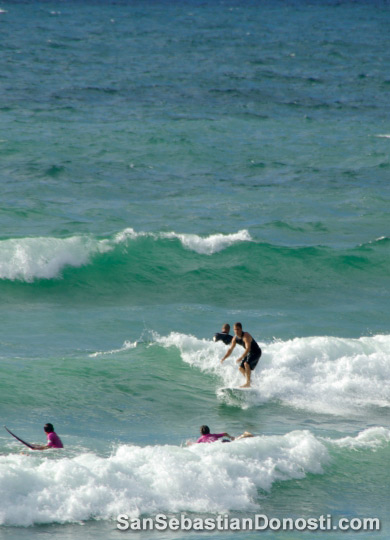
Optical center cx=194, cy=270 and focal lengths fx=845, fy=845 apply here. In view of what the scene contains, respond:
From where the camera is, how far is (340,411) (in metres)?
14.9

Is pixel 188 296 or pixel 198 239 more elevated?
pixel 198 239

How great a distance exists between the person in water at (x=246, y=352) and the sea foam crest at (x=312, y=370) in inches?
13.6

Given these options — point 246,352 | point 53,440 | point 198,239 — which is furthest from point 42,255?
point 53,440

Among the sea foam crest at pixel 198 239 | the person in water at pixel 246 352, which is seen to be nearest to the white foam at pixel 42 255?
the sea foam crest at pixel 198 239

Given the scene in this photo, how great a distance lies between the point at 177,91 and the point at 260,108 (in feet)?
17.3

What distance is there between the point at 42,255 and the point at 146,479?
12.3 metres

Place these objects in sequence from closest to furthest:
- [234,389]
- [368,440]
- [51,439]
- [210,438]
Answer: [51,439]
[210,438]
[368,440]
[234,389]

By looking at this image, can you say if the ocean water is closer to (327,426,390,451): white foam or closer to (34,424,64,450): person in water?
(327,426,390,451): white foam

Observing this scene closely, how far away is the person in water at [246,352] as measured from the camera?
15.6 meters

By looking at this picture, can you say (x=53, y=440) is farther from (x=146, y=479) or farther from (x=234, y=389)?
(x=234, y=389)

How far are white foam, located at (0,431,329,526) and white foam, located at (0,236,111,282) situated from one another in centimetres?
1045

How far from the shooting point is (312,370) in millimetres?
16359

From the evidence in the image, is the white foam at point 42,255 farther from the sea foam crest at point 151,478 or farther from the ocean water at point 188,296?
the sea foam crest at point 151,478

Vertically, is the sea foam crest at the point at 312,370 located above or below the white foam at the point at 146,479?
below
